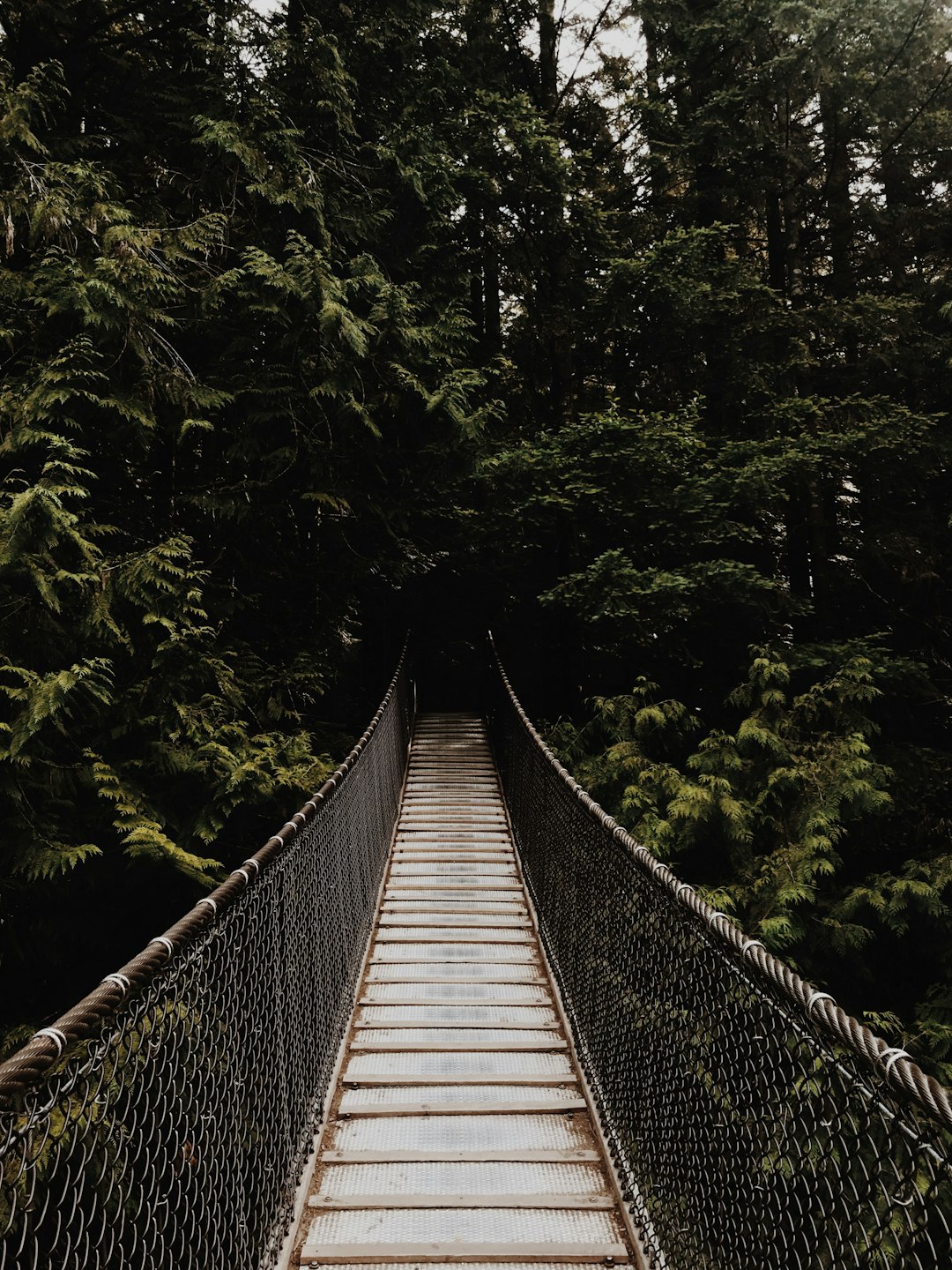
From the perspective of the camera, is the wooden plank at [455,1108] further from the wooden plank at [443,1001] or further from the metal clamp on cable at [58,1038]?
the metal clamp on cable at [58,1038]

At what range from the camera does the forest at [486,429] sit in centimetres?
412

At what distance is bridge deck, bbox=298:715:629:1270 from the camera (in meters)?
1.91

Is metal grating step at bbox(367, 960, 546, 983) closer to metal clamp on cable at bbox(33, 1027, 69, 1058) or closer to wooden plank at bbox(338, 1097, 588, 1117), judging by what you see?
wooden plank at bbox(338, 1097, 588, 1117)

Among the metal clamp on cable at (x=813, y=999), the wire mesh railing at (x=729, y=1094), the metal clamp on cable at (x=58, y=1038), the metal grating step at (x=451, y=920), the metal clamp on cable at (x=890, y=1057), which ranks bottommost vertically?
the metal grating step at (x=451, y=920)

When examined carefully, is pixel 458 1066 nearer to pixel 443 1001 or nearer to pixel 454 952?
pixel 443 1001

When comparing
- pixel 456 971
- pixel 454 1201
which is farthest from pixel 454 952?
pixel 454 1201

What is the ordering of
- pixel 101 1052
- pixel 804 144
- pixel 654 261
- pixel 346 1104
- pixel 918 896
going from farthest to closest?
pixel 804 144
pixel 654 261
pixel 918 896
pixel 346 1104
pixel 101 1052

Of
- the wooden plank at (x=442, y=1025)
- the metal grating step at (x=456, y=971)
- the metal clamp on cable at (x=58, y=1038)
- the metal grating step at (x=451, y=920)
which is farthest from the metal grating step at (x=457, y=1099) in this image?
the metal clamp on cable at (x=58, y=1038)

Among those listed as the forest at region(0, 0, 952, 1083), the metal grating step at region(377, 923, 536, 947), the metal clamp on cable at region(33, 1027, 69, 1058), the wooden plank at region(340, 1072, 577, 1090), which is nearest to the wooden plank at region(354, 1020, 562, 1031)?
the wooden plank at region(340, 1072, 577, 1090)

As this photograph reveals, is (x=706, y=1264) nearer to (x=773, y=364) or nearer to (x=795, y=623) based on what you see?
(x=795, y=623)

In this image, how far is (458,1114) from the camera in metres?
2.43

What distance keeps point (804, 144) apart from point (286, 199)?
6.05m

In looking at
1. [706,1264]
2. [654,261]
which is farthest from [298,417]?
[706,1264]

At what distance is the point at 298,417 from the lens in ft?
17.4
